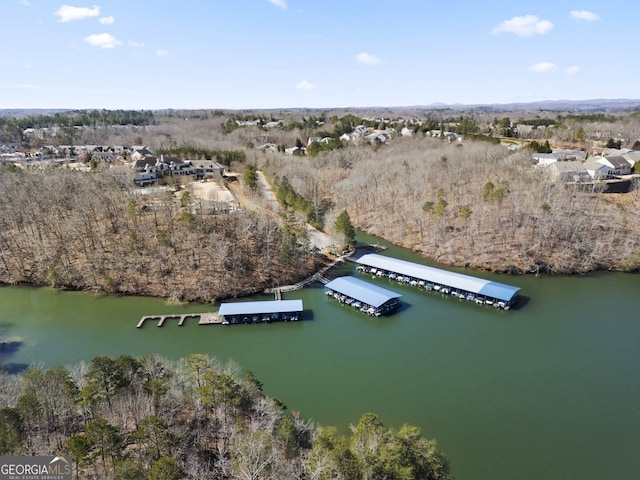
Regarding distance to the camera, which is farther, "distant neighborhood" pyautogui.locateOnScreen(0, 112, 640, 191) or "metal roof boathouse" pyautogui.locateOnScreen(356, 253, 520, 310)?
"distant neighborhood" pyautogui.locateOnScreen(0, 112, 640, 191)

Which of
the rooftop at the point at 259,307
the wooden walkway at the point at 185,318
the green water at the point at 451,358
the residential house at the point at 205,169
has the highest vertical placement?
the residential house at the point at 205,169

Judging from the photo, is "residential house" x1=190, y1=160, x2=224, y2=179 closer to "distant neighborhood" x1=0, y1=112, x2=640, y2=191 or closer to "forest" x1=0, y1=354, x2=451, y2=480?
"distant neighborhood" x1=0, y1=112, x2=640, y2=191

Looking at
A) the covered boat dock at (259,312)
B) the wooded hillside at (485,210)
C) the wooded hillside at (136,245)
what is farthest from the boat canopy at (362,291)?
the wooded hillside at (485,210)

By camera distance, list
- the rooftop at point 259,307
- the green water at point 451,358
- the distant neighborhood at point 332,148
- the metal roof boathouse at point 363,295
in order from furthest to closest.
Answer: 1. the distant neighborhood at point 332,148
2. the metal roof boathouse at point 363,295
3. the rooftop at point 259,307
4. the green water at point 451,358

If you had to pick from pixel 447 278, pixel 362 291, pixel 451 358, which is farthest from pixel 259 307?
pixel 447 278

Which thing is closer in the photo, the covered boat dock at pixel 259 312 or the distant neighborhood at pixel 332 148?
the covered boat dock at pixel 259 312

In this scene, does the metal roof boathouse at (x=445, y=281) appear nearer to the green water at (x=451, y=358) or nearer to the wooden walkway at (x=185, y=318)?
the green water at (x=451, y=358)

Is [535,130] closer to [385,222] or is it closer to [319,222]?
[385,222]

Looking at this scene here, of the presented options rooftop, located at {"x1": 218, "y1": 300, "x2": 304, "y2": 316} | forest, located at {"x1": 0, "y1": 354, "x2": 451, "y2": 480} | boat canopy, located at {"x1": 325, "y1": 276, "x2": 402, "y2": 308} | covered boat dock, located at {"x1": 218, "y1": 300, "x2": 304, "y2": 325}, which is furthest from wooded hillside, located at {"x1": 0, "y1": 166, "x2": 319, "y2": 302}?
forest, located at {"x1": 0, "y1": 354, "x2": 451, "y2": 480}

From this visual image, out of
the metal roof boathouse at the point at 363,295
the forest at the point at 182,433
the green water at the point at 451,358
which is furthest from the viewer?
the metal roof boathouse at the point at 363,295
